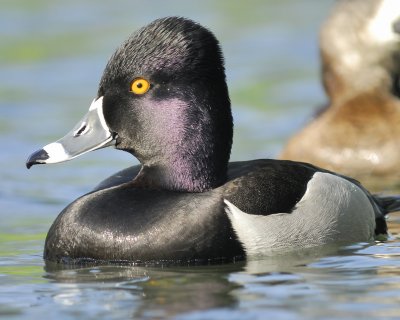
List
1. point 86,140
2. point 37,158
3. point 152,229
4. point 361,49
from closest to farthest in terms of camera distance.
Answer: point 152,229
point 37,158
point 86,140
point 361,49

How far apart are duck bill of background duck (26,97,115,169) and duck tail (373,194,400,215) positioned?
7.33 ft

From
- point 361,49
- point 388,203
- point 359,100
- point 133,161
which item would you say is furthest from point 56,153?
point 361,49

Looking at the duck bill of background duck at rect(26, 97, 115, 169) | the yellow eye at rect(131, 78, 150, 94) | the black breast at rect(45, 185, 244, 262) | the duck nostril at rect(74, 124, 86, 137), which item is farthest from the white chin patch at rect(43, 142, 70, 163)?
the yellow eye at rect(131, 78, 150, 94)

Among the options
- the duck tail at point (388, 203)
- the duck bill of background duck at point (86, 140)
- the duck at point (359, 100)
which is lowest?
the duck tail at point (388, 203)

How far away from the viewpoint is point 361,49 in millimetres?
12586

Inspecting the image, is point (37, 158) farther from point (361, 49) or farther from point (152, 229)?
point (361, 49)

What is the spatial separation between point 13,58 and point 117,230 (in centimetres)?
986

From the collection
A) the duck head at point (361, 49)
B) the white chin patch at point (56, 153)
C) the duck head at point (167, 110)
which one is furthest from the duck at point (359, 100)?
the white chin patch at point (56, 153)

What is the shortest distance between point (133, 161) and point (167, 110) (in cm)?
459

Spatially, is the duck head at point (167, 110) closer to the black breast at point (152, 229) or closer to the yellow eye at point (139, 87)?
the yellow eye at point (139, 87)

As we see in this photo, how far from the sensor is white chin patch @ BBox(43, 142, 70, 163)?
7922mm

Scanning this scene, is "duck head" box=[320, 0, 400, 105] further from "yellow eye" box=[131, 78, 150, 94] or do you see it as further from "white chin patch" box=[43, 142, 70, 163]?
"white chin patch" box=[43, 142, 70, 163]

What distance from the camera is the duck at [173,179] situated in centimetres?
760

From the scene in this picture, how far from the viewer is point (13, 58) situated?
56.1 feet
